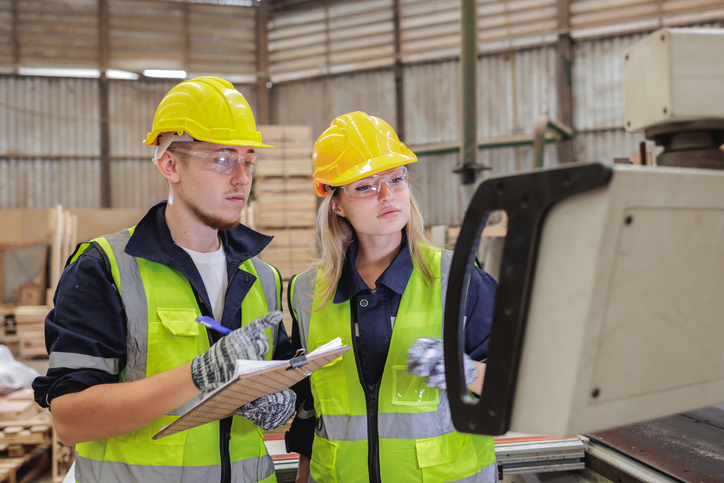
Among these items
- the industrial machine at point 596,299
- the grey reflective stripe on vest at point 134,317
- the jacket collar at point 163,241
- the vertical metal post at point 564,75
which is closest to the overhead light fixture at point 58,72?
the vertical metal post at point 564,75

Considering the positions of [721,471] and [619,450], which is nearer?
[721,471]

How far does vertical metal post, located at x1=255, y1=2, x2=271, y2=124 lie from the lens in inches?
486

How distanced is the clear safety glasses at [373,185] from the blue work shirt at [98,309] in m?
0.56

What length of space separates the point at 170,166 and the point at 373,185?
779mm

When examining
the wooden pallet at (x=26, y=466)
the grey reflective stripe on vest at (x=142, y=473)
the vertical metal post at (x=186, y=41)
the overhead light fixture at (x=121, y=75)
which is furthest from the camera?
the vertical metal post at (x=186, y=41)

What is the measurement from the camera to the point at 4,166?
1156cm

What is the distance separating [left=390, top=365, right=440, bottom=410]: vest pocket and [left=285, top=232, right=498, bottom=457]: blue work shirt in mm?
74

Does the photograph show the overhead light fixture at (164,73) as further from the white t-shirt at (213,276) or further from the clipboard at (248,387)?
the clipboard at (248,387)

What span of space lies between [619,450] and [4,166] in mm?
13511

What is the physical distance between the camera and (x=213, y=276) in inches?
75.7

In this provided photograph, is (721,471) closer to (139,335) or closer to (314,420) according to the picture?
(314,420)

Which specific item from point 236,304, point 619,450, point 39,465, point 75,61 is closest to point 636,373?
point 236,304

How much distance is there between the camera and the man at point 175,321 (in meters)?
1.49

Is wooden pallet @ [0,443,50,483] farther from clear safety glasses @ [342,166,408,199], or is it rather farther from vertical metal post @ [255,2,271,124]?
vertical metal post @ [255,2,271,124]
